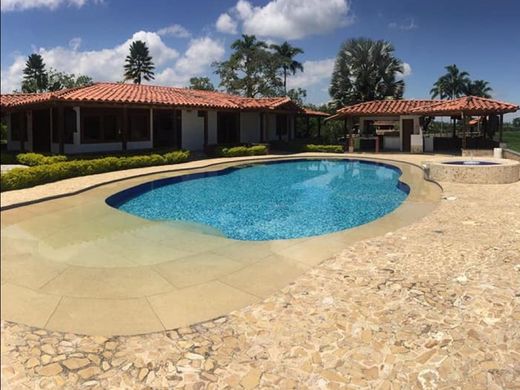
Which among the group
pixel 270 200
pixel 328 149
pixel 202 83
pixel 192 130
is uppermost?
pixel 202 83

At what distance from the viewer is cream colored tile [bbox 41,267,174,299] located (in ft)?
Answer: 12.7

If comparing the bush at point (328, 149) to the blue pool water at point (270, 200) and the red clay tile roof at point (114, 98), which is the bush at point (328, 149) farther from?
the blue pool water at point (270, 200)

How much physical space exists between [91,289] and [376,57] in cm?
3309

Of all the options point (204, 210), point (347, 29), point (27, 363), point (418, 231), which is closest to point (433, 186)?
point (418, 231)

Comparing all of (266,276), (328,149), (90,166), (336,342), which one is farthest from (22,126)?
(336,342)

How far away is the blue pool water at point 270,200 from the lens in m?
10.0

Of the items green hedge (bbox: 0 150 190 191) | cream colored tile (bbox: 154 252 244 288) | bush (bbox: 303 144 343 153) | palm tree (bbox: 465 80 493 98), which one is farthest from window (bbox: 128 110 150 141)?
palm tree (bbox: 465 80 493 98)

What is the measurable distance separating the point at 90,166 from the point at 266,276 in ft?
40.8

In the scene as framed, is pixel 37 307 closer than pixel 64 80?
Yes

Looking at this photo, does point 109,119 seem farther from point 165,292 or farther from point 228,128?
point 165,292

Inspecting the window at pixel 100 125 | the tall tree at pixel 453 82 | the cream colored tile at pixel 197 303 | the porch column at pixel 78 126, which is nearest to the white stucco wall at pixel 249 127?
the window at pixel 100 125

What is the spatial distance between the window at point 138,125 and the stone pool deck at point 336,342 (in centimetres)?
1808

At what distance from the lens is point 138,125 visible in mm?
22344

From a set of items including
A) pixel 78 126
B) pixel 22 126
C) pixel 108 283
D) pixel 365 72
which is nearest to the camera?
pixel 108 283
